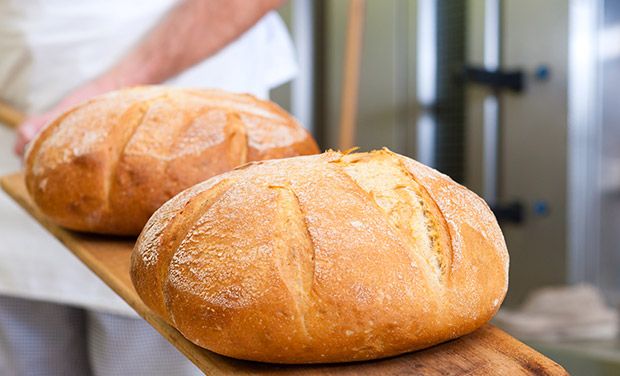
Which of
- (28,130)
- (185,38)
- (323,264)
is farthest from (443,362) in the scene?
(28,130)

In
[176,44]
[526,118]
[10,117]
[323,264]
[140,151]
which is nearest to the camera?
[323,264]

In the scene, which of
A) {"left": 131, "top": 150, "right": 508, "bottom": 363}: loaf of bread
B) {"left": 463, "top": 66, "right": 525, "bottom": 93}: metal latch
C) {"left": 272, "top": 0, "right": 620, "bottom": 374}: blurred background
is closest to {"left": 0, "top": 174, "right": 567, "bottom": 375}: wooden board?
{"left": 131, "top": 150, "right": 508, "bottom": 363}: loaf of bread

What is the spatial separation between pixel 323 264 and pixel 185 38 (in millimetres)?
775

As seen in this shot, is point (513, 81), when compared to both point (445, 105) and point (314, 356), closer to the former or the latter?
point (445, 105)

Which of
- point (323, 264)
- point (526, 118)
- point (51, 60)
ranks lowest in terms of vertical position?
point (526, 118)

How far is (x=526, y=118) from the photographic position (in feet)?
7.38

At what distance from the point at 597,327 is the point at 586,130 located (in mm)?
573

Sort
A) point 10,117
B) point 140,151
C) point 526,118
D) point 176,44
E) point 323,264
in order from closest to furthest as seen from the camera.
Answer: point 323,264 → point 140,151 → point 176,44 → point 10,117 → point 526,118

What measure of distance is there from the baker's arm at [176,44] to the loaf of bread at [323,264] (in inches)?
23.2

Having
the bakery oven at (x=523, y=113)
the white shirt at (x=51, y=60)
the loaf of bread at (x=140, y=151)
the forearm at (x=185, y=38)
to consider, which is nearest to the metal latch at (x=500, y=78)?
the bakery oven at (x=523, y=113)

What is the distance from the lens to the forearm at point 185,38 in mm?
1204

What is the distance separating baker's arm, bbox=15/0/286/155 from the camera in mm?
1207

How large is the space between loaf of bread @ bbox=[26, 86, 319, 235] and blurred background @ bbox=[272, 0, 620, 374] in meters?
1.05

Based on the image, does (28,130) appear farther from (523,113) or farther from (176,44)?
(523,113)
